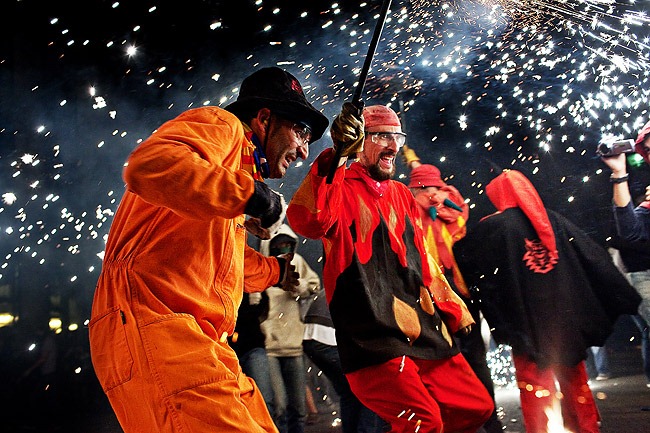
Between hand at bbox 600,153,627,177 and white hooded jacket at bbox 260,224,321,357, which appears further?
hand at bbox 600,153,627,177

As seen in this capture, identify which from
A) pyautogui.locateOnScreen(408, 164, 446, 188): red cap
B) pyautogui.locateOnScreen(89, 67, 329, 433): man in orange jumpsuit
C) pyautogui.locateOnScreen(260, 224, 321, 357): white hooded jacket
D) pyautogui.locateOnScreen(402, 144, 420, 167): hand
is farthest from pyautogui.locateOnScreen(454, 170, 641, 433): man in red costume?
pyautogui.locateOnScreen(89, 67, 329, 433): man in orange jumpsuit

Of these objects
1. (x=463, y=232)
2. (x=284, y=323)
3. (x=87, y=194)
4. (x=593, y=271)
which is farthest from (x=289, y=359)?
(x=87, y=194)

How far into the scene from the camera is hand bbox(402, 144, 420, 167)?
5.11 m

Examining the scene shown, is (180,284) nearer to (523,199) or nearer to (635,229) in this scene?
(523,199)

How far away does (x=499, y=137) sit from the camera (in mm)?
5109

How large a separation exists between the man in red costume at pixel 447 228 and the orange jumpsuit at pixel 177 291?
2654 mm

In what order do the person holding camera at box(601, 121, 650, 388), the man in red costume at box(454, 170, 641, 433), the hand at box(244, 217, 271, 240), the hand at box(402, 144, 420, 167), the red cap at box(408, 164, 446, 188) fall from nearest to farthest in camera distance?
1. the hand at box(244, 217, 271, 240)
2. the man in red costume at box(454, 170, 641, 433)
3. the person holding camera at box(601, 121, 650, 388)
4. the red cap at box(408, 164, 446, 188)
5. the hand at box(402, 144, 420, 167)

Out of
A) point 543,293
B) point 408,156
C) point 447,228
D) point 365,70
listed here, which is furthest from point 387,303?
point 408,156

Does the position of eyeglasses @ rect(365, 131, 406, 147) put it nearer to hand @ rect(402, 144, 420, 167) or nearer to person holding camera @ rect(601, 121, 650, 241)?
hand @ rect(402, 144, 420, 167)

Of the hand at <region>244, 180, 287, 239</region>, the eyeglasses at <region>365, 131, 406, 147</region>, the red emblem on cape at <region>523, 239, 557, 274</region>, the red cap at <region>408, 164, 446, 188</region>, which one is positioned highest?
the hand at <region>244, 180, 287, 239</region>

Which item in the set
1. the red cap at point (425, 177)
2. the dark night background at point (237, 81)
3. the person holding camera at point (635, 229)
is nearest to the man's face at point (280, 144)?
the red cap at point (425, 177)

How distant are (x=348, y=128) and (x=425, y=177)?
98.1 inches

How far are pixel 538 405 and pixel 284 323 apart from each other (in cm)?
187

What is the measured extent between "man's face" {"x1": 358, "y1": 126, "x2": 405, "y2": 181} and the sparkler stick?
36.8 inches
